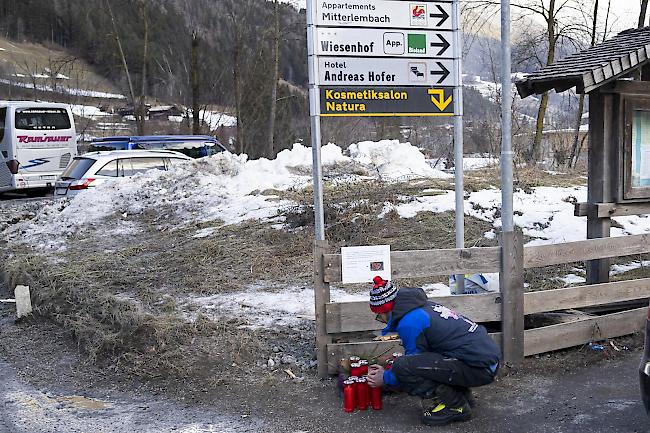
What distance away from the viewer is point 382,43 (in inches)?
233

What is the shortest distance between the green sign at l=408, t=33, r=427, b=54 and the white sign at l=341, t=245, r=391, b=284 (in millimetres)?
1946

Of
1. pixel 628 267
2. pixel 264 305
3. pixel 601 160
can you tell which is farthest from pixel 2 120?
pixel 601 160

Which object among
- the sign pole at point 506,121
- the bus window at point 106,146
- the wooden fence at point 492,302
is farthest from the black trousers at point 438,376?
the bus window at point 106,146

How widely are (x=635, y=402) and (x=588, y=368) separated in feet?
2.27

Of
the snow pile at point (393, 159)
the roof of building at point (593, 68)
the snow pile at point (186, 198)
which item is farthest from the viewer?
the snow pile at point (393, 159)

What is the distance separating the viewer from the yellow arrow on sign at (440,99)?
618cm

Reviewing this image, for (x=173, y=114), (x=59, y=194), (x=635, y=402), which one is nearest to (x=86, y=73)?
(x=173, y=114)

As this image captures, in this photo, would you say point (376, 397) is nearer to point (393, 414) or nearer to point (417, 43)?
point (393, 414)

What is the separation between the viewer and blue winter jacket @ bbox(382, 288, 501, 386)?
15.1 feet

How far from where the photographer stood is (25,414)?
5082mm

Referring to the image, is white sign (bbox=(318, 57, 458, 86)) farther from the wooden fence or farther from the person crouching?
the person crouching

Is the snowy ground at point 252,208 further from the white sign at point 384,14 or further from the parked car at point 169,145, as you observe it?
the parked car at point 169,145

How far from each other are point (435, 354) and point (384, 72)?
8.58ft

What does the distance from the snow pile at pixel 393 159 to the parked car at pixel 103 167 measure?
5.51 metres
